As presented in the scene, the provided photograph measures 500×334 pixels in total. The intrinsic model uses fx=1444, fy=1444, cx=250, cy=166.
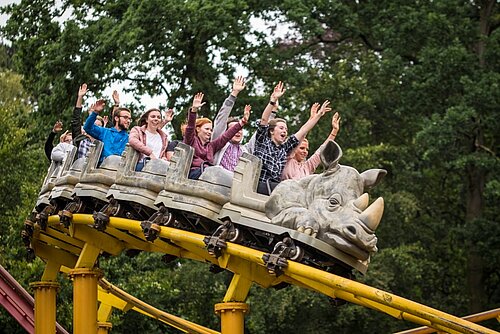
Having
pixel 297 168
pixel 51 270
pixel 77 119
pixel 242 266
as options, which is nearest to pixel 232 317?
pixel 242 266

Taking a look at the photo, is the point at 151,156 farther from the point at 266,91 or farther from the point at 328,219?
the point at 266,91

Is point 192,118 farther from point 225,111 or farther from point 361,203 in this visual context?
point 361,203

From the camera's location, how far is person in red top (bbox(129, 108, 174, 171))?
43.1ft

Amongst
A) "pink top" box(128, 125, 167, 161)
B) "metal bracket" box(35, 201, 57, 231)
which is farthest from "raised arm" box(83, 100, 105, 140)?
"metal bracket" box(35, 201, 57, 231)

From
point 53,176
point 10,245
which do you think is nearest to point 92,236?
point 53,176

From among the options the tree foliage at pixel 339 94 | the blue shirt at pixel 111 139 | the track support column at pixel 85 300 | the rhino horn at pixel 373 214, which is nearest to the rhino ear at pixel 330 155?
the rhino horn at pixel 373 214

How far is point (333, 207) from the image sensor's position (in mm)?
10664

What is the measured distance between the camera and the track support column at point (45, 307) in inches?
644

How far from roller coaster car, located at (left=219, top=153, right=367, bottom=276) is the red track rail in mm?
6947

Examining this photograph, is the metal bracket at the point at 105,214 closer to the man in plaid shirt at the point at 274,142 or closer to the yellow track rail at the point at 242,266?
the yellow track rail at the point at 242,266

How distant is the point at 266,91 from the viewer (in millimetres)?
26984

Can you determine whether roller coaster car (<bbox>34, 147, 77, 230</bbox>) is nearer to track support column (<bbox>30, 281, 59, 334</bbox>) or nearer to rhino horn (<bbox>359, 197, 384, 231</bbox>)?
Answer: track support column (<bbox>30, 281, 59, 334</bbox>)

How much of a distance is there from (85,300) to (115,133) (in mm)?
1695

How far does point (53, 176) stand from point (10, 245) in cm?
784
